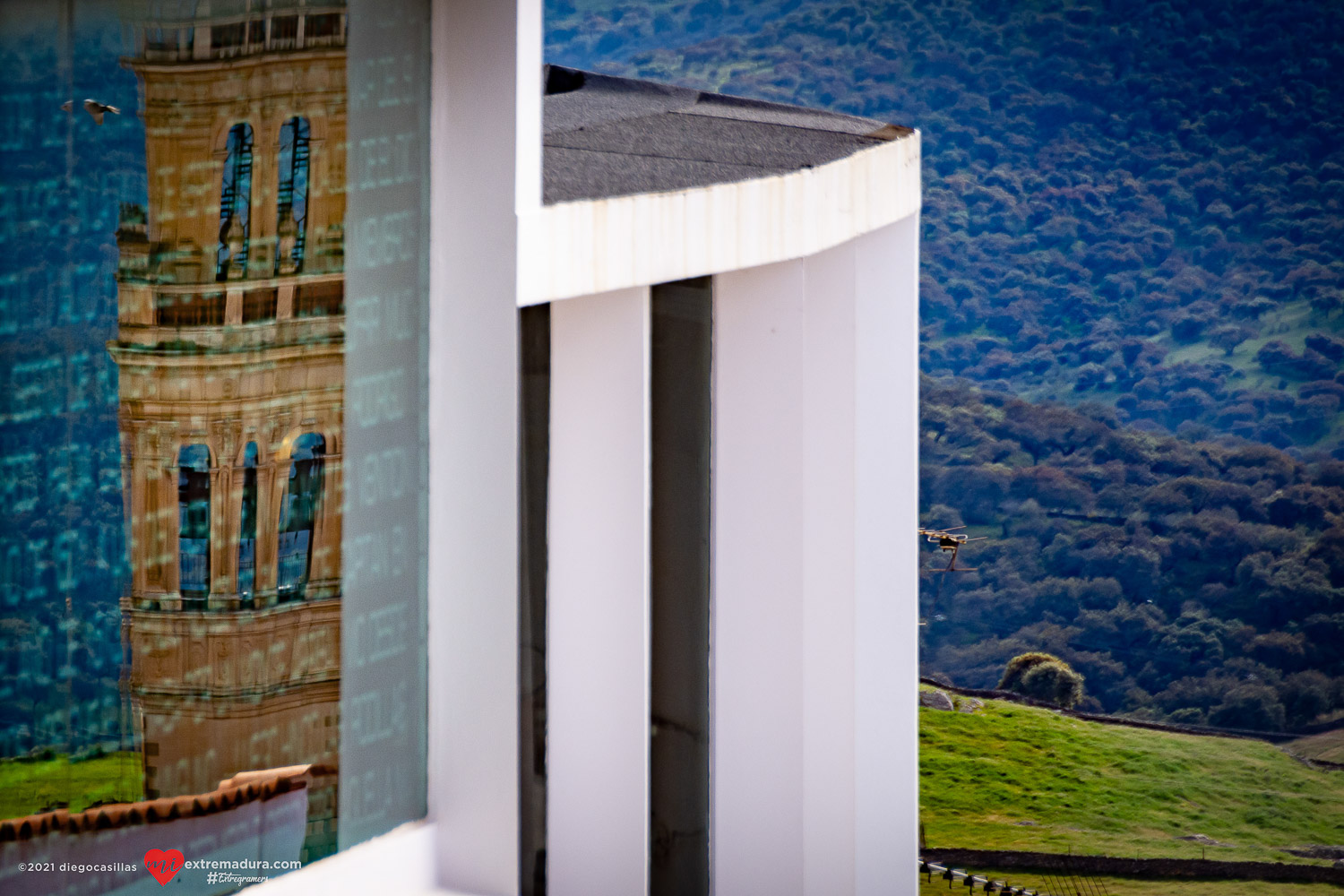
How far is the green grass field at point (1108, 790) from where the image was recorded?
3616 cm

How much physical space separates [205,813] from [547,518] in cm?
150

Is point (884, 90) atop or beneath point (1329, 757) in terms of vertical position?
atop

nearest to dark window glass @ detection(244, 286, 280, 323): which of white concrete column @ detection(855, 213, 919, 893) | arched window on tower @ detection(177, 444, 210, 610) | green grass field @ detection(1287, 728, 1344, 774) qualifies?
arched window on tower @ detection(177, 444, 210, 610)

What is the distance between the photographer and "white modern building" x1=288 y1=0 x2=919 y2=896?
3.59 meters

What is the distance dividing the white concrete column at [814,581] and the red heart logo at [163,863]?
225 centimetres

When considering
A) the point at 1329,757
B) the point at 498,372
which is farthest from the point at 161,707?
the point at 1329,757

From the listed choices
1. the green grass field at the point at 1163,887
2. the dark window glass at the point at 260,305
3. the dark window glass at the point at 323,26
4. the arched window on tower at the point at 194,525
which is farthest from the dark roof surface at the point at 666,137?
the green grass field at the point at 1163,887

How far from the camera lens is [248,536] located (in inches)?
127

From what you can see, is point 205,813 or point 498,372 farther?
point 498,372

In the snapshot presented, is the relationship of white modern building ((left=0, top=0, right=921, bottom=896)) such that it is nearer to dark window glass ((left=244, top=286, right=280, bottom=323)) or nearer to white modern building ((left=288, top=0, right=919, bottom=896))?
white modern building ((left=288, top=0, right=919, bottom=896))

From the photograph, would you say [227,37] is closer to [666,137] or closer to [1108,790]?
[666,137]

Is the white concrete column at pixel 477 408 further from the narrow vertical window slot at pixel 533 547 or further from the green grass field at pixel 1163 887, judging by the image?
the green grass field at pixel 1163 887

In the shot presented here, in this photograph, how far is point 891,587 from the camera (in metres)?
5.34

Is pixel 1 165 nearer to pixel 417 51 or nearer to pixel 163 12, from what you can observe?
pixel 163 12
